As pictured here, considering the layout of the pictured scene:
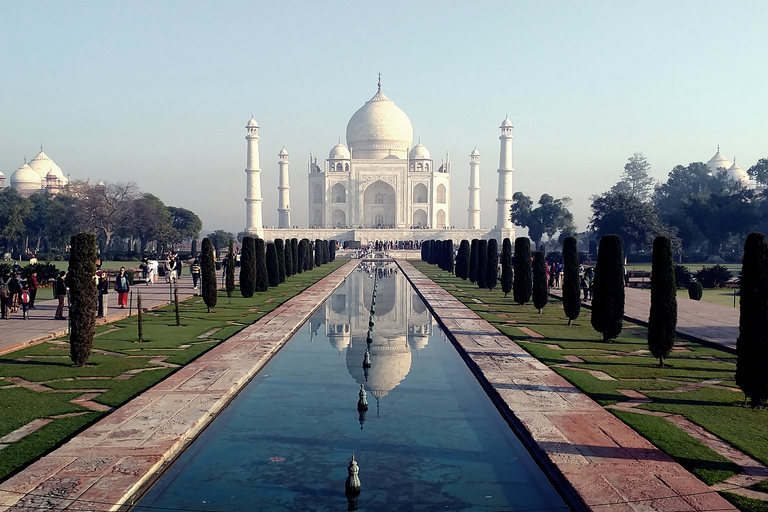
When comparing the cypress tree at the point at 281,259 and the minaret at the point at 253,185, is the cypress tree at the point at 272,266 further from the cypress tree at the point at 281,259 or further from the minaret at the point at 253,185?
the minaret at the point at 253,185

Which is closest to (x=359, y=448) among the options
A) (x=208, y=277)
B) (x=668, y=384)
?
(x=668, y=384)

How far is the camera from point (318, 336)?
12.2m

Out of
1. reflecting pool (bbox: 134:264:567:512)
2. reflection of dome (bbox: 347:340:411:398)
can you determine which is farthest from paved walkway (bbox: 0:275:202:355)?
reflection of dome (bbox: 347:340:411:398)

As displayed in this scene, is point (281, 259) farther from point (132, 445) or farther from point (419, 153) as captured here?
point (419, 153)

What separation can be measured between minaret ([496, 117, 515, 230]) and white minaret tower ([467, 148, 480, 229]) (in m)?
4.13

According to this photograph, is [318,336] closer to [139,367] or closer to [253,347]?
[253,347]

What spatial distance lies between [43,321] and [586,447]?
34.8ft

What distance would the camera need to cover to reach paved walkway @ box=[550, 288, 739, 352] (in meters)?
11.7

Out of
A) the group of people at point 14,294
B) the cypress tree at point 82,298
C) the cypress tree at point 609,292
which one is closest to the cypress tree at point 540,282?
the cypress tree at point 609,292

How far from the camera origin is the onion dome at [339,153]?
69.6 meters

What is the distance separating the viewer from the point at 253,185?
6075 centimetres

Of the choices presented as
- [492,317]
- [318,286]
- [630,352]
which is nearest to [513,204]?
[318,286]

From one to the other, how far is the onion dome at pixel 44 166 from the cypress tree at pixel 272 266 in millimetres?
71976

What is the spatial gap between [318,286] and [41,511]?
60.4 ft
